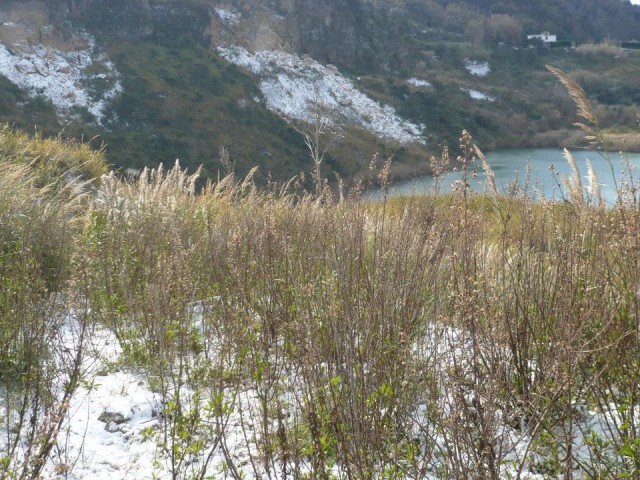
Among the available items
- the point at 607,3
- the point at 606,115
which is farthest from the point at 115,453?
the point at 607,3

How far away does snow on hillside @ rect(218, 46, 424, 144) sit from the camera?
45156 mm

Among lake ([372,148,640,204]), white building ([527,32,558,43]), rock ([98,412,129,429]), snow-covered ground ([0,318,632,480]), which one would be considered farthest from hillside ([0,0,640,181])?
rock ([98,412,129,429])

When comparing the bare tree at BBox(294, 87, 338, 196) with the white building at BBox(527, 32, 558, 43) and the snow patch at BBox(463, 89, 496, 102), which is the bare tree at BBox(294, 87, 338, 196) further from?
the white building at BBox(527, 32, 558, 43)

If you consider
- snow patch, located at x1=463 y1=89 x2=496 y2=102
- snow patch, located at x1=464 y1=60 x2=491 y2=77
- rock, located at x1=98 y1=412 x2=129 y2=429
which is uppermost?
snow patch, located at x1=464 y1=60 x2=491 y2=77

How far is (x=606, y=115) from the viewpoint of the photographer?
46.3 metres

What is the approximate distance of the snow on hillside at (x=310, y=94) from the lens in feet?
148

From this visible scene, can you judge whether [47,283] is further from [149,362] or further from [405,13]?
[405,13]

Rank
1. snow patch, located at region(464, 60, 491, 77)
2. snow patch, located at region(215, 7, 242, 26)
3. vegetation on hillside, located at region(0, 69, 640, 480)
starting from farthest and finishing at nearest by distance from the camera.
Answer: snow patch, located at region(464, 60, 491, 77), snow patch, located at region(215, 7, 242, 26), vegetation on hillside, located at region(0, 69, 640, 480)

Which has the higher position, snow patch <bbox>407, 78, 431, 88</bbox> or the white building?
the white building

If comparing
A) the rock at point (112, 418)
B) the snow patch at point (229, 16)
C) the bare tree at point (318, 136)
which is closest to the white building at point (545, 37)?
the snow patch at point (229, 16)

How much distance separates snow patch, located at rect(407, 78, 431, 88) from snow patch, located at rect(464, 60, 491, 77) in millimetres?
11202

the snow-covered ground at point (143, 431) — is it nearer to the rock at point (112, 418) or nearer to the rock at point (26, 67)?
the rock at point (112, 418)

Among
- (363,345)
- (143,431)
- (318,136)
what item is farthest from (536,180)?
(318,136)

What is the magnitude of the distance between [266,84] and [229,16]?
1057 centimetres
